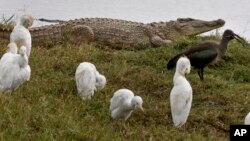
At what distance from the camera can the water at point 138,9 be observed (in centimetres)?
1449

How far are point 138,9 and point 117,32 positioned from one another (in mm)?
5401

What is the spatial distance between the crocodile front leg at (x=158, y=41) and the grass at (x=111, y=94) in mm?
759

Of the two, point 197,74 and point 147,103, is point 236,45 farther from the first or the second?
point 147,103

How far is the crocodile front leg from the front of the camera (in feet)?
34.6

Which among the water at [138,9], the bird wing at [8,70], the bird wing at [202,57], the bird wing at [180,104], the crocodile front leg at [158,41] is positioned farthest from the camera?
the water at [138,9]

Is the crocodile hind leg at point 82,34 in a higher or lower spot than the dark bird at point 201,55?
lower

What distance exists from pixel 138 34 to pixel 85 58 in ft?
7.09

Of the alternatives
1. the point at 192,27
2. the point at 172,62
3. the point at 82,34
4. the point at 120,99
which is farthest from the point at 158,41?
the point at 120,99

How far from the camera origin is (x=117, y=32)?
10617 mm

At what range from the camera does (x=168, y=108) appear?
275 inches

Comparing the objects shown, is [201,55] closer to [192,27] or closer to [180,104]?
[180,104]

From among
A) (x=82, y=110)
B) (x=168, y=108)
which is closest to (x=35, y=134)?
(x=82, y=110)

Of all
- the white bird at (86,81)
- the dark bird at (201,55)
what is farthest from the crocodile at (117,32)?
the white bird at (86,81)

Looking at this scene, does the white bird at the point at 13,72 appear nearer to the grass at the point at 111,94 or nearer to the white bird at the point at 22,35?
the grass at the point at 111,94
